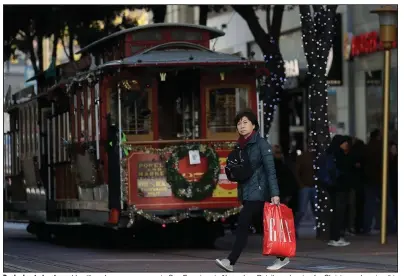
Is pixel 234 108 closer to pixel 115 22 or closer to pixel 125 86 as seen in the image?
pixel 125 86

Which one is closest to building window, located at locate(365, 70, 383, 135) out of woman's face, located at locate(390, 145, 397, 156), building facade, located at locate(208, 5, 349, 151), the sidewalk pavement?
building facade, located at locate(208, 5, 349, 151)

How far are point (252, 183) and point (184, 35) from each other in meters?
7.03

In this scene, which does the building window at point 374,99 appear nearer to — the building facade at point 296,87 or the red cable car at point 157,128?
the building facade at point 296,87

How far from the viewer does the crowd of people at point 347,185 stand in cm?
2009

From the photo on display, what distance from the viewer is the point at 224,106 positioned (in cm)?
2041

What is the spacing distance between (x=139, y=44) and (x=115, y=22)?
1511 cm

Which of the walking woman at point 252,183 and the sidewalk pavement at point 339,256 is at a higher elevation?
the walking woman at point 252,183

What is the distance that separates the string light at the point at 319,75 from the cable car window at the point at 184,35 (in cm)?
169

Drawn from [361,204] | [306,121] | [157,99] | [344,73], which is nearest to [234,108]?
[157,99]

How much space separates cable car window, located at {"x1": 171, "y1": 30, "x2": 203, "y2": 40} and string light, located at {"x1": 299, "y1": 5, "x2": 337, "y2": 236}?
5.55ft

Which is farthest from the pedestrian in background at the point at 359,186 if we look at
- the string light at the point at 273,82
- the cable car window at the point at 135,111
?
the cable car window at the point at 135,111

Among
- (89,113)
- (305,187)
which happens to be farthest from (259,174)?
(305,187)

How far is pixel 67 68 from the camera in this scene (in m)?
22.8

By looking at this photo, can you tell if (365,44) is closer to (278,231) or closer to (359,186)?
(359,186)
